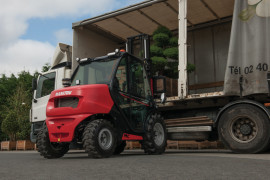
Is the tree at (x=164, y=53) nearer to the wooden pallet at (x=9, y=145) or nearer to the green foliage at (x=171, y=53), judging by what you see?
the green foliage at (x=171, y=53)

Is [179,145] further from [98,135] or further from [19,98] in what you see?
[19,98]

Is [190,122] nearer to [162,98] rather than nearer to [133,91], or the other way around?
[162,98]

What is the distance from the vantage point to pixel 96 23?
10.9 m

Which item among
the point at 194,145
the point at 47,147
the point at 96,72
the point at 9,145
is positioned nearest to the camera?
the point at 47,147

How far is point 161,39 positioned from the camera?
1034 centimetres

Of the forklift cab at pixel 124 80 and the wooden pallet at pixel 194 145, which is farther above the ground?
the forklift cab at pixel 124 80

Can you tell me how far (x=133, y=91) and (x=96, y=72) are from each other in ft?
2.97

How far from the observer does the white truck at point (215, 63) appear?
6.71 meters

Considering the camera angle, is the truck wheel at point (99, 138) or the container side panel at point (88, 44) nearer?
the truck wheel at point (99, 138)

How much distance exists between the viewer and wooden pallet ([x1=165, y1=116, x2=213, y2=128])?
25.0ft

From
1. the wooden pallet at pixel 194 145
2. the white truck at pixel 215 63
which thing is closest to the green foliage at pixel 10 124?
the white truck at pixel 215 63

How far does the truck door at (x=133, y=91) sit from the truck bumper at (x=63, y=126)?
105 cm

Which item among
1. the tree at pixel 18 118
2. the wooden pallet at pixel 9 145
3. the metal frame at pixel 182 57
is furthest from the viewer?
the tree at pixel 18 118

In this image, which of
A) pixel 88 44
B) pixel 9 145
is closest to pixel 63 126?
pixel 88 44
